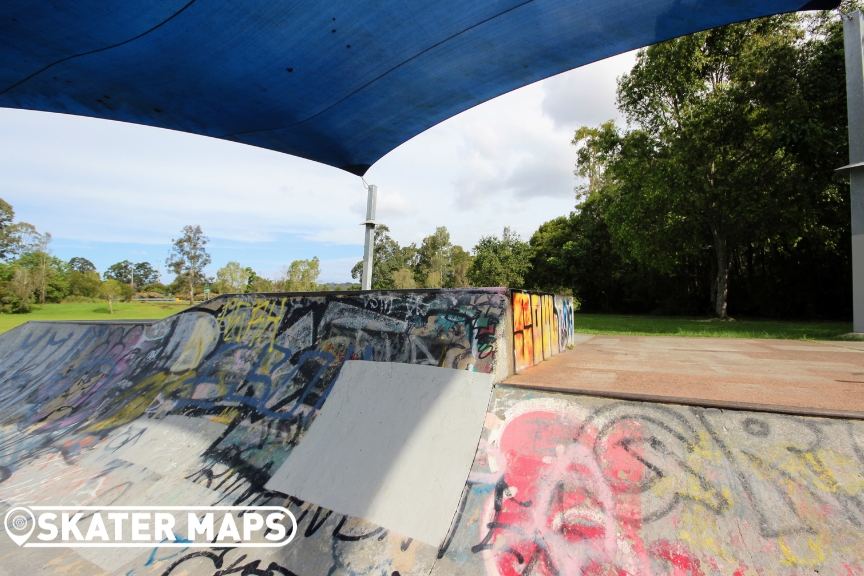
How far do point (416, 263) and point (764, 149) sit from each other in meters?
54.1

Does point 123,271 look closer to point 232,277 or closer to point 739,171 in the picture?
point 232,277

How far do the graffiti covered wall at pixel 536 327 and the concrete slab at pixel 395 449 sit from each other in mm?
1143

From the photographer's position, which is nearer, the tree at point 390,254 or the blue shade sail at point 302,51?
the blue shade sail at point 302,51

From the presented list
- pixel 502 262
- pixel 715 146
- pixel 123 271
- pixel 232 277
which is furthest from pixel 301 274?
pixel 123 271

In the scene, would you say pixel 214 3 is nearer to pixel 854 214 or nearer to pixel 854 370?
pixel 854 370

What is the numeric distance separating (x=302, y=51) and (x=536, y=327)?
4.27 metres

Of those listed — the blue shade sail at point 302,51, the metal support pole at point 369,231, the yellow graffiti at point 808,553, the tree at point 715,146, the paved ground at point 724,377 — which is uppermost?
the tree at point 715,146

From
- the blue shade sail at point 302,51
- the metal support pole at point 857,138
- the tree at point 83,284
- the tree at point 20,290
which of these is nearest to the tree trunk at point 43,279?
the tree at point 83,284

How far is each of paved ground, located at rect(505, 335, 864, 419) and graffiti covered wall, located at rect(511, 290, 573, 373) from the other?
0.19 m

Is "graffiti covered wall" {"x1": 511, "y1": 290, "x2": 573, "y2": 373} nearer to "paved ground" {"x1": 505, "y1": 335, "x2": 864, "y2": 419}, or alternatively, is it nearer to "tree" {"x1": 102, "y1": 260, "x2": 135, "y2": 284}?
"paved ground" {"x1": 505, "y1": 335, "x2": 864, "y2": 419}

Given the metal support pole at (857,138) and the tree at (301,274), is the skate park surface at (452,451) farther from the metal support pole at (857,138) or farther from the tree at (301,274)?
the tree at (301,274)

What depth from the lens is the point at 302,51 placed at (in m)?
3.34

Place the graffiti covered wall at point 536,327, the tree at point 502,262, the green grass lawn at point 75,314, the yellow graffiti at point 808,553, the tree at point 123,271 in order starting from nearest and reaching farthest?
the yellow graffiti at point 808,553, the graffiti covered wall at point 536,327, the green grass lawn at point 75,314, the tree at point 502,262, the tree at point 123,271

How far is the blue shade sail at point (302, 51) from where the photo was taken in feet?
9.38
